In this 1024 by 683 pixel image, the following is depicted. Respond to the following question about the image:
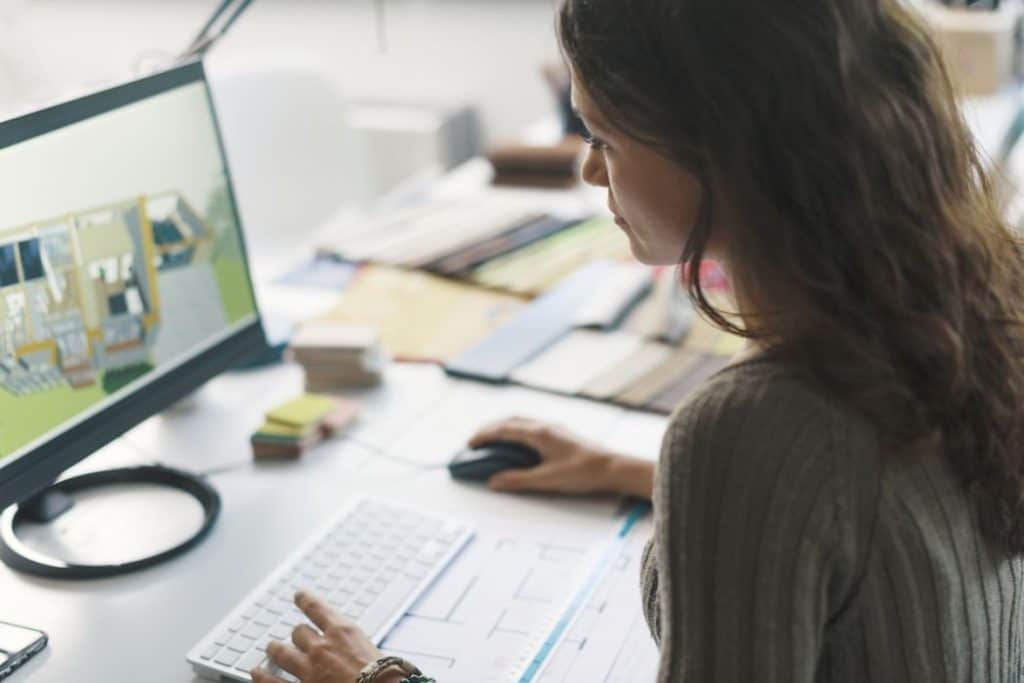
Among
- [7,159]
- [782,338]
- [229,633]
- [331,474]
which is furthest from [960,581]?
[7,159]

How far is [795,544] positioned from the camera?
32.4 inches

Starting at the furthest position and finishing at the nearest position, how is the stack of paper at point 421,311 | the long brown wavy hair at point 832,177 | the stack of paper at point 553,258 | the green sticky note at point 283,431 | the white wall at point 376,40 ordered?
1. the white wall at point 376,40
2. the stack of paper at point 553,258
3. the stack of paper at point 421,311
4. the green sticky note at point 283,431
5. the long brown wavy hair at point 832,177

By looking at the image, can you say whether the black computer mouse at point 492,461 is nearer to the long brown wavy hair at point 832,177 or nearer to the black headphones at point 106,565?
the black headphones at point 106,565

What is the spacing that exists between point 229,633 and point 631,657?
361 mm

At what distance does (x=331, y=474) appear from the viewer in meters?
1.42

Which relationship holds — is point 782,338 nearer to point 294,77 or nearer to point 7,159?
point 7,159

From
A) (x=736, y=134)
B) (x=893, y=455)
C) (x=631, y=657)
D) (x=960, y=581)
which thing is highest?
(x=736, y=134)

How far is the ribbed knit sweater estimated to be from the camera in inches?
32.5

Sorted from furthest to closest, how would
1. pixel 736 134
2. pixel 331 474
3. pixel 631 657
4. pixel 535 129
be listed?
pixel 535 129 < pixel 331 474 < pixel 631 657 < pixel 736 134

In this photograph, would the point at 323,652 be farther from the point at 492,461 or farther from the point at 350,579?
the point at 492,461

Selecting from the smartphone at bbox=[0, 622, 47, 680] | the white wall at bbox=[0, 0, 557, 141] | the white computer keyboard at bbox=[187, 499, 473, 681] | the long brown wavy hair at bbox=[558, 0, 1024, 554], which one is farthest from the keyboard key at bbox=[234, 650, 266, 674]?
the white wall at bbox=[0, 0, 557, 141]

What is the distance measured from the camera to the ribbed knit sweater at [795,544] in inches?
32.5

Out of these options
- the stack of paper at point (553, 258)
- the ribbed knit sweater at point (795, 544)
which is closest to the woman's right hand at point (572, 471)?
the ribbed knit sweater at point (795, 544)

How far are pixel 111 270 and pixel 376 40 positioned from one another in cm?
249
